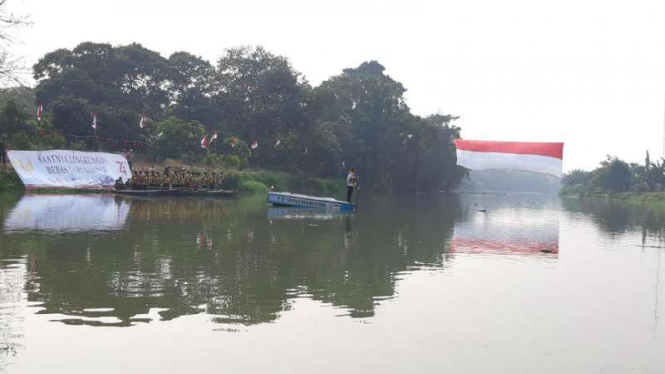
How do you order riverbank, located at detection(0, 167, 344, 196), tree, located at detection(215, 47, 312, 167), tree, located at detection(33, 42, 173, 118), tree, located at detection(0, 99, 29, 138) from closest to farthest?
1. riverbank, located at detection(0, 167, 344, 196)
2. tree, located at detection(0, 99, 29, 138)
3. tree, located at detection(33, 42, 173, 118)
4. tree, located at detection(215, 47, 312, 167)

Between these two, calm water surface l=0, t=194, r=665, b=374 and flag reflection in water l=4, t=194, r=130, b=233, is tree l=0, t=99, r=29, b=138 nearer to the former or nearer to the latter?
flag reflection in water l=4, t=194, r=130, b=233

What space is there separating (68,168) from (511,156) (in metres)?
27.4

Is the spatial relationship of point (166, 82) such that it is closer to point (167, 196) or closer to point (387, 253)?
point (167, 196)

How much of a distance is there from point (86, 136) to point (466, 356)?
1700 inches

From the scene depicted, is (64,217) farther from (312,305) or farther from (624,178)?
(624,178)

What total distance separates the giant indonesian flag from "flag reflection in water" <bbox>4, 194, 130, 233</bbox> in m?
11.9

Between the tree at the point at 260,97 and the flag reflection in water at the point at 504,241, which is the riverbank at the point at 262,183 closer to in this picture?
the tree at the point at 260,97

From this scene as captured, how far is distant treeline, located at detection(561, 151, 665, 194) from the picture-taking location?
8688 centimetres

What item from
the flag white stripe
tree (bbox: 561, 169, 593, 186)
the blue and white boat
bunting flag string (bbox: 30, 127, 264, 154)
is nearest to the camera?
the flag white stripe

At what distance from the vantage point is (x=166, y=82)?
212ft

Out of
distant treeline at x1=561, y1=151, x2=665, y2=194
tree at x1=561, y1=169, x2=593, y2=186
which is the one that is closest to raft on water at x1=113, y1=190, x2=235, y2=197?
distant treeline at x1=561, y1=151, x2=665, y2=194

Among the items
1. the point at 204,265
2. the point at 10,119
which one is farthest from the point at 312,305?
the point at 10,119

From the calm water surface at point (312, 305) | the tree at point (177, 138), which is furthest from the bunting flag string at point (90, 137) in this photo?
the calm water surface at point (312, 305)

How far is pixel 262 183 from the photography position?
52.0 metres
